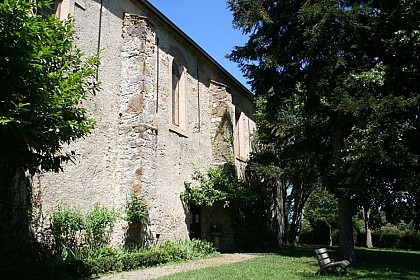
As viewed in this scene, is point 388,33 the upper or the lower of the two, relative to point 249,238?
upper

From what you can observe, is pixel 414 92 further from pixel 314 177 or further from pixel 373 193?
pixel 314 177

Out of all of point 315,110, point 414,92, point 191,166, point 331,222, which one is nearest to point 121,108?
point 191,166

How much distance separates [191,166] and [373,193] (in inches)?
300

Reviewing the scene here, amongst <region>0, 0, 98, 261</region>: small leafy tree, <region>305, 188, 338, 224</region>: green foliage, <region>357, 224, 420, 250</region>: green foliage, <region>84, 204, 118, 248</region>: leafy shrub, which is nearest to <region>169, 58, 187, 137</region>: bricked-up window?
<region>84, 204, 118, 248</region>: leafy shrub

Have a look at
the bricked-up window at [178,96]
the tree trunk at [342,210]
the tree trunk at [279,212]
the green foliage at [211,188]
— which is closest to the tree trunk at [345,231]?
the tree trunk at [342,210]

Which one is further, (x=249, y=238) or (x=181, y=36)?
(x=249, y=238)

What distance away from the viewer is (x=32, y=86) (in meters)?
6.37

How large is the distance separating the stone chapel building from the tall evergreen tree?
10.3 feet

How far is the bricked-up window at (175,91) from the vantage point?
1677 cm

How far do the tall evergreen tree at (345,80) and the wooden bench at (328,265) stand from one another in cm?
301

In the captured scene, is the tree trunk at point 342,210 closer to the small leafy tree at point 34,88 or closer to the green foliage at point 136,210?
the green foliage at point 136,210

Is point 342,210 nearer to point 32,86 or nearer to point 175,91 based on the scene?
point 175,91

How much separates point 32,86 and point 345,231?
36.5 ft

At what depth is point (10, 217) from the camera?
935 centimetres
